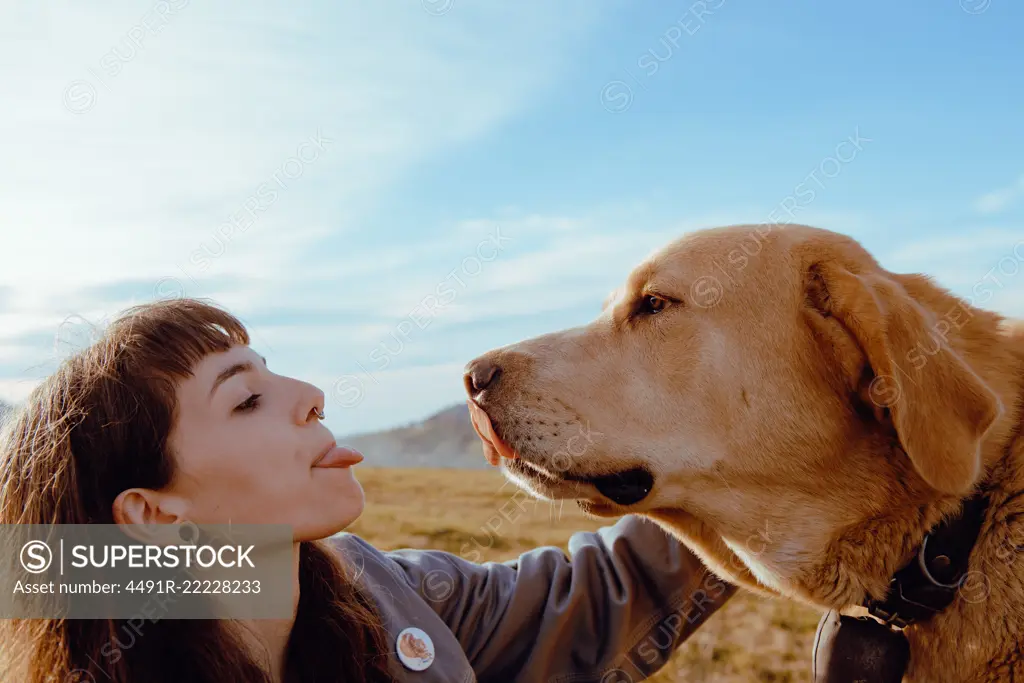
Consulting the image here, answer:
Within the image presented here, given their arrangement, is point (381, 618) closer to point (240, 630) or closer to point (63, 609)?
point (240, 630)

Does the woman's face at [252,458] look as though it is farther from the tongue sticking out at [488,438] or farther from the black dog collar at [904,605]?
the black dog collar at [904,605]

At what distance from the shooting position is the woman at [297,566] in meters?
2.50

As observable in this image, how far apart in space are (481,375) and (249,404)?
790 millimetres

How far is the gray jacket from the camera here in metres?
3.16

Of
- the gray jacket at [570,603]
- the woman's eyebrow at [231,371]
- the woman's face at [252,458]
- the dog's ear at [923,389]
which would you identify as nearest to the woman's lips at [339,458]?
the woman's face at [252,458]

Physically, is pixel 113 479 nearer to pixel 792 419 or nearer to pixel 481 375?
pixel 481 375

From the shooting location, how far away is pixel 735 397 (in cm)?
283

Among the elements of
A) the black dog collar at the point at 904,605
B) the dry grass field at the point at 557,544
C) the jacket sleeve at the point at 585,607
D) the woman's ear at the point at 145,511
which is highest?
the woman's ear at the point at 145,511

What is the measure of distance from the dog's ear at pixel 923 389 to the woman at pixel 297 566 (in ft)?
3.59

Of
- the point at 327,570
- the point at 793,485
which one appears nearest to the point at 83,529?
the point at 327,570

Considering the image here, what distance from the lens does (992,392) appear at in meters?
2.42

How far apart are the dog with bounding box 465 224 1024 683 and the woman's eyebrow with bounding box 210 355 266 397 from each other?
2.53 feet

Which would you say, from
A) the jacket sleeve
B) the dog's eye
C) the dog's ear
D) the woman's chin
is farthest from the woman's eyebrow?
the dog's ear

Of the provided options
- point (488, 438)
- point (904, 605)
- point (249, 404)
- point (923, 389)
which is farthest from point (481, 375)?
point (904, 605)
